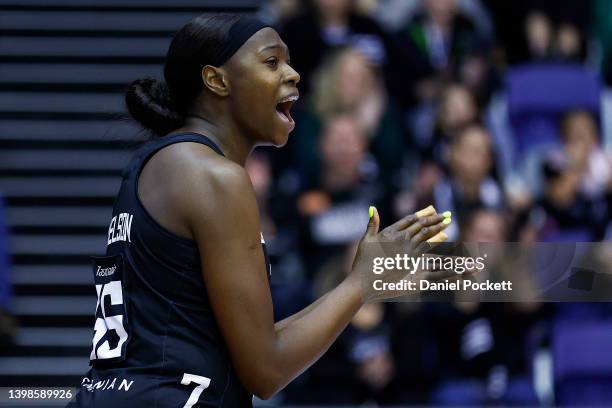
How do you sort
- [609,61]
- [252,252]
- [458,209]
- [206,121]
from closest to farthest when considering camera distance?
1. [252,252]
2. [206,121]
3. [458,209]
4. [609,61]

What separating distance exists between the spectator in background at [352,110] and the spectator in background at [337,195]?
0.31 ft

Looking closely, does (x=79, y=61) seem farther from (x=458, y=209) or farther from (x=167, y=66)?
(x=167, y=66)

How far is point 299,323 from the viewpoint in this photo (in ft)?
8.59

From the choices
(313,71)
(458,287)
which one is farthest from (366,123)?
(458,287)

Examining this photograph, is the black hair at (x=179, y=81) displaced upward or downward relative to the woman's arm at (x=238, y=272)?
upward

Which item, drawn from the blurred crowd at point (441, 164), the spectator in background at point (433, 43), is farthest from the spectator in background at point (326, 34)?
the spectator in background at point (433, 43)

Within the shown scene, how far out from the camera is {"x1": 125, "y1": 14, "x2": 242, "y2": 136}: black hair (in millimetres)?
2691

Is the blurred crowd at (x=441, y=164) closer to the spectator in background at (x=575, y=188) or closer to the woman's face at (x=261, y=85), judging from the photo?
the spectator in background at (x=575, y=188)

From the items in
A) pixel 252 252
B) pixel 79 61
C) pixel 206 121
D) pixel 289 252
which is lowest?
pixel 289 252

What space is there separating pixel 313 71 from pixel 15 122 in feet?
7.04

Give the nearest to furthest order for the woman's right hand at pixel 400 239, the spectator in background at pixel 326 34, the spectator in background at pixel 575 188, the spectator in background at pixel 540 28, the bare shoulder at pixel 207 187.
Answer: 1. the bare shoulder at pixel 207 187
2. the woman's right hand at pixel 400 239
3. the spectator in background at pixel 575 188
4. the spectator in background at pixel 326 34
5. the spectator in background at pixel 540 28

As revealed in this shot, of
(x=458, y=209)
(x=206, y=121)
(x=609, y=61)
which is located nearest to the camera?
(x=206, y=121)

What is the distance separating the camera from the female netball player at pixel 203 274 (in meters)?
2.52

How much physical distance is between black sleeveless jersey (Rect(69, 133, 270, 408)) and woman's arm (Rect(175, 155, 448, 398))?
39mm
